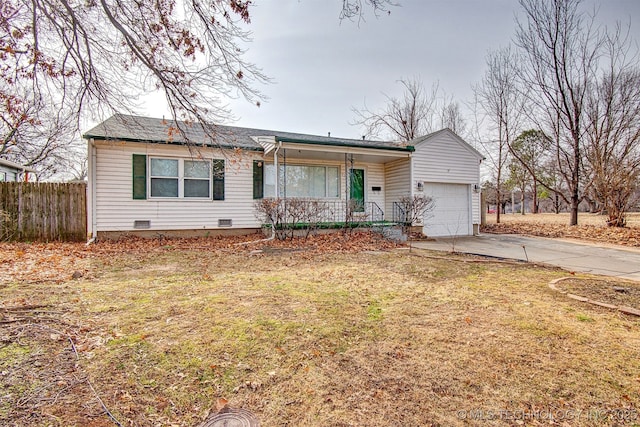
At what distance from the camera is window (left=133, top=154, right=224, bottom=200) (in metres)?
9.89

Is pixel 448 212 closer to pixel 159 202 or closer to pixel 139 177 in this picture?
pixel 159 202

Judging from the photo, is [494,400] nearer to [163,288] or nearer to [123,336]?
[123,336]

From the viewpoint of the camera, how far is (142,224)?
995cm

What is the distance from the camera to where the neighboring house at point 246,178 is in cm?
962

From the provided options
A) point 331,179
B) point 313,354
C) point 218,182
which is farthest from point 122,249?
point 313,354

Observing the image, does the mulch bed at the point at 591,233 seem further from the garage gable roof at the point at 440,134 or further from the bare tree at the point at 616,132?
the garage gable roof at the point at 440,134

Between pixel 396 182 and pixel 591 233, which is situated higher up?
pixel 396 182

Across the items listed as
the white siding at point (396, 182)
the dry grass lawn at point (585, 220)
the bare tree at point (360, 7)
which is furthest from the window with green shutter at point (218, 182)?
the dry grass lawn at point (585, 220)

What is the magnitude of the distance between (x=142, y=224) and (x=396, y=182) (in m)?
9.02

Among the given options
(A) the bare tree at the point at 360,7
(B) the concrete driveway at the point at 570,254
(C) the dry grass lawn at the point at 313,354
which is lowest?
(C) the dry grass lawn at the point at 313,354

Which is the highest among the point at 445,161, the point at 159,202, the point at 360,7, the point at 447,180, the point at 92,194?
the point at 360,7

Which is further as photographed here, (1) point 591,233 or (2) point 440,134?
(2) point 440,134

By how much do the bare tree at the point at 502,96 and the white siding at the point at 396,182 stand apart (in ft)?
23.9

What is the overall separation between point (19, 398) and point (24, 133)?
19782 mm
